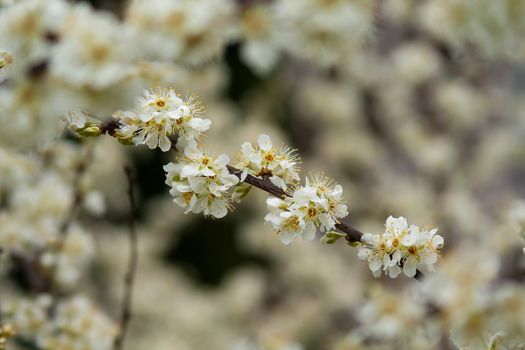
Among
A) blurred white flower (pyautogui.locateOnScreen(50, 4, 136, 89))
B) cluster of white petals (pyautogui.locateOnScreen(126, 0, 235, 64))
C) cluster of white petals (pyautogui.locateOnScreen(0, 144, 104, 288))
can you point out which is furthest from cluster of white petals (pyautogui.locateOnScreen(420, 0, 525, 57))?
cluster of white petals (pyautogui.locateOnScreen(0, 144, 104, 288))

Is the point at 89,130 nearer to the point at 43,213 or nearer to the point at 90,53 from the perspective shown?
the point at 90,53

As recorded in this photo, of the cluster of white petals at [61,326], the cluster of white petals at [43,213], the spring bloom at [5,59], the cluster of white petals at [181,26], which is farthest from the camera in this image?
the cluster of white petals at [181,26]

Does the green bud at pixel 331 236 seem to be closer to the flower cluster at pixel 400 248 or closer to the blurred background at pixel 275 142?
the flower cluster at pixel 400 248

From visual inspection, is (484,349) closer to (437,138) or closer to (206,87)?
(206,87)

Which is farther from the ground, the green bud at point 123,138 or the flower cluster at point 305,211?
the green bud at point 123,138

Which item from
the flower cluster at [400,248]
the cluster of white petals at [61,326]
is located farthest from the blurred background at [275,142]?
the flower cluster at [400,248]

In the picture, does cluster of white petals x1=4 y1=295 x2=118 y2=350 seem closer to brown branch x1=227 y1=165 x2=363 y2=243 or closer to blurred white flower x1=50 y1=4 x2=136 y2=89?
blurred white flower x1=50 y1=4 x2=136 y2=89

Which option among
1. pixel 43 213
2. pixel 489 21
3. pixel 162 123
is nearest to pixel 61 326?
pixel 43 213
